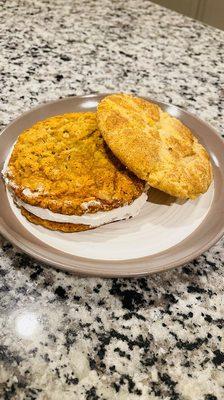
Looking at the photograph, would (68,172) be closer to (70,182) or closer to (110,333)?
(70,182)

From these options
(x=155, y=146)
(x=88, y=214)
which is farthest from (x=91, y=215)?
(x=155, y=146)

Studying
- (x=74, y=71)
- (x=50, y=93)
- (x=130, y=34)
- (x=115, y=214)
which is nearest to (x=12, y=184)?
(x=115, y=214)

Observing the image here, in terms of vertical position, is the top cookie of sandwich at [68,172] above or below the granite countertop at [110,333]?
above

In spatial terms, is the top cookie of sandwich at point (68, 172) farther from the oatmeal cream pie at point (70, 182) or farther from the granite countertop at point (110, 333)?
the granite countertop at point (110, 333)

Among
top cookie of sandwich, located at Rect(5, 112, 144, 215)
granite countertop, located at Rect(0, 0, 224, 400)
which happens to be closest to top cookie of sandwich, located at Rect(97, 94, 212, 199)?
top cookie of sandwich, located at Rect(5, 112, 144, 215)

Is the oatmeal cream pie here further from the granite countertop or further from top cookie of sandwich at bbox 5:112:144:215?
the granite countertop

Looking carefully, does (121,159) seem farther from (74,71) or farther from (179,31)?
(179,31)

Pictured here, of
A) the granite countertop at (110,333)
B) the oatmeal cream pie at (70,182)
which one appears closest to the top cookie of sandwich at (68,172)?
the oatmeal cream pie at (70,182)
